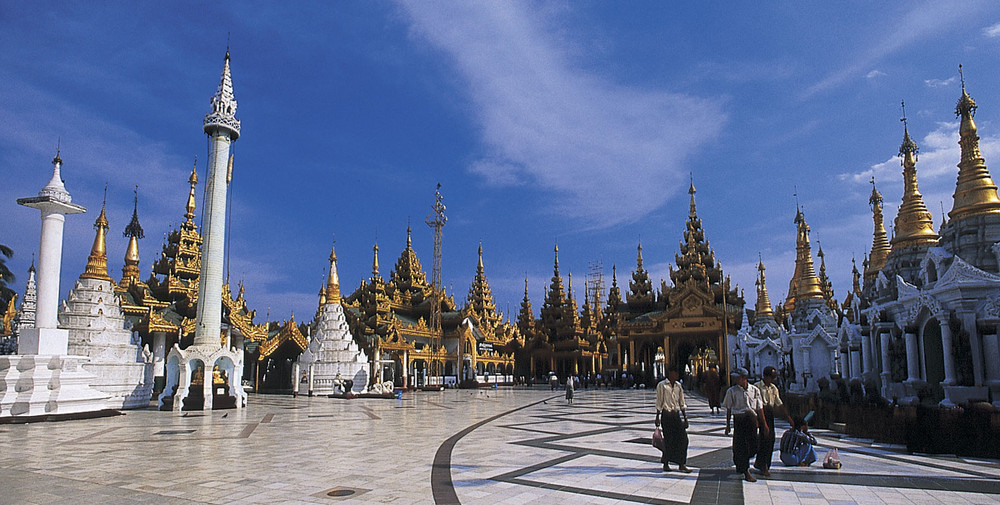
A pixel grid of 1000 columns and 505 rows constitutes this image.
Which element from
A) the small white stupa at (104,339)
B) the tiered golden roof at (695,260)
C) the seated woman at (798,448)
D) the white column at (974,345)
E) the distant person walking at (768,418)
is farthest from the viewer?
the tiered golden roof at (695,260)

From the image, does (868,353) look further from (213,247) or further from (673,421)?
(213,247)

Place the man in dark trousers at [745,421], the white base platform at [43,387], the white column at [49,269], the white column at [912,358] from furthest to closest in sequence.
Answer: the white column at [49,269], the white base platform at [43,387], the white column at [912,358], the man in dark trousers at [745,421]

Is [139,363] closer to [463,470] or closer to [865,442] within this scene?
[463,470]

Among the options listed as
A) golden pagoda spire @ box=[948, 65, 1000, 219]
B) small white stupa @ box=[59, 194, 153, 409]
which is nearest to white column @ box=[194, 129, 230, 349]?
small white stupa @ box=[59, 194, 153, 409]

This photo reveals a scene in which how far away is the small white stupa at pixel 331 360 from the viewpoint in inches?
1329

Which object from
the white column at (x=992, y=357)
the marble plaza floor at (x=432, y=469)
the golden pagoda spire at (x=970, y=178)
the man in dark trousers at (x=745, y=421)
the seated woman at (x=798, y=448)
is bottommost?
the marble plaza floor at (x=432, y=469)

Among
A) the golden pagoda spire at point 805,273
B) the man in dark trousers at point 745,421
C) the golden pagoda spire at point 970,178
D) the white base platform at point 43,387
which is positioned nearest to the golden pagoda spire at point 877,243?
the golden pagoda spire at point 805,273

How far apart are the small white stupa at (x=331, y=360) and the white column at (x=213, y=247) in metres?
10.2

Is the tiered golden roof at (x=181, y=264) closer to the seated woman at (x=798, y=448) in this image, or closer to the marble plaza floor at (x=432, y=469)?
the marble plaza floor at (x=432, y=469)

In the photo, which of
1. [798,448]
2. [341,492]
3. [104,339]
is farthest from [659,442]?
[104,339]

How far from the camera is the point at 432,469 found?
8938 millimetres

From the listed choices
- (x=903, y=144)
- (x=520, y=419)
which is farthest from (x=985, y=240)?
(x=520, y=419)

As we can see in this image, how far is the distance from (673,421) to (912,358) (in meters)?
12.5

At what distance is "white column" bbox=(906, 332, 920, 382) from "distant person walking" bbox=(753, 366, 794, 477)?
10.8 m
